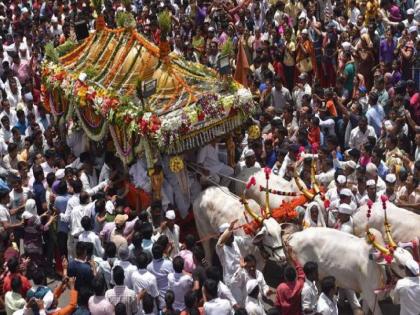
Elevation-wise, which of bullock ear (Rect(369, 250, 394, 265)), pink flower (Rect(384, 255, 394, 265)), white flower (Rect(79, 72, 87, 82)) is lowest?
bullock ear (Rect(369, 250, 394, 265))

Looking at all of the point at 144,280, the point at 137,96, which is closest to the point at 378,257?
the point at 144,280

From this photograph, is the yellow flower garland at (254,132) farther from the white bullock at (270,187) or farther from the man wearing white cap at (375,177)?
the man wearing white cap at (375,177)

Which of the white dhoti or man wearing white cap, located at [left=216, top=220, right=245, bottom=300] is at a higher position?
man wearing white cap, located at [left=216, top=220, right=245, bottom=300]

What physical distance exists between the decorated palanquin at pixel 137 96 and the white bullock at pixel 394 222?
8.81ft

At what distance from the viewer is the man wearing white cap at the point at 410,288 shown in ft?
30.4

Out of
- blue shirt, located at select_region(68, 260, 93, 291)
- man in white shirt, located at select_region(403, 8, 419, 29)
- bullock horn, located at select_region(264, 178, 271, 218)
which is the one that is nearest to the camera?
blue shirt, located at select_region(68, 260, 93, 291)

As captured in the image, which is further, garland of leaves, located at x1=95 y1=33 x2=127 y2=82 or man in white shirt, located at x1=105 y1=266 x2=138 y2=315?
garland of leaves, located at x1=95 y1=33 x2=127 y2=82

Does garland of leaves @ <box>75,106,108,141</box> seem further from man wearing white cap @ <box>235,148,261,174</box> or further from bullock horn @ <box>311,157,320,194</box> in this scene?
bullock horn @ <box>311,157,320,194</box>

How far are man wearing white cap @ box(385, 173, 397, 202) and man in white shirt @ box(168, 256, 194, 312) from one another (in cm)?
324

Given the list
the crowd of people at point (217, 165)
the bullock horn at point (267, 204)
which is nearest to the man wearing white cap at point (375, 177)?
the crowd of people at point (217, 165)

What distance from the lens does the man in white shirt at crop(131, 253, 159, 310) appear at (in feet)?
32.8

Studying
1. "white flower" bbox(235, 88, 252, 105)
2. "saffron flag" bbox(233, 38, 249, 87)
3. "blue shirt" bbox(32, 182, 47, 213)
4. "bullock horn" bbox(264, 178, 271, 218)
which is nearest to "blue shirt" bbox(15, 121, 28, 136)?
"blue shirt" bbox(32, 182, 47, 213)

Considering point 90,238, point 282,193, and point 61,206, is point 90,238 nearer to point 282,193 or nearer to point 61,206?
point 61,206

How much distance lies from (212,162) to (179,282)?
3275mm
